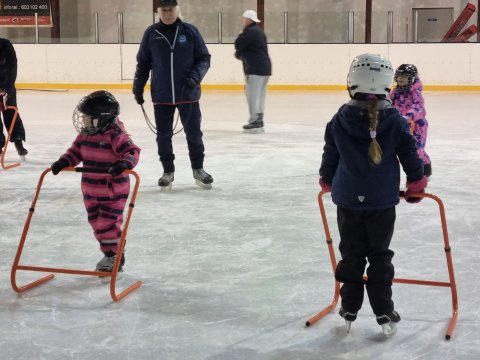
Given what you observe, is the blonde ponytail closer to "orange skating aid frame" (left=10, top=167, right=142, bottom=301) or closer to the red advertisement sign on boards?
"orange skating aid frame" (left=10, top=167, right=142, bottom=301)

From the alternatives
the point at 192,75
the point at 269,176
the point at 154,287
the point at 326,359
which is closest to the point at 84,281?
the point at 154,287

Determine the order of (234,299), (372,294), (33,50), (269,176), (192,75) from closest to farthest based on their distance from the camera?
(372,294), (234,299), (192,75), (269,176), (33,50)

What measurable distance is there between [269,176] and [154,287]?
10.4ft

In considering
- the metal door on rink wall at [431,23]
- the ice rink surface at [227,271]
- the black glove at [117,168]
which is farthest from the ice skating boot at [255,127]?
the metal door on rink wall at [431,23]

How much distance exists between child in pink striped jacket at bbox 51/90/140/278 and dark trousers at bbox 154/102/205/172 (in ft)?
7.62

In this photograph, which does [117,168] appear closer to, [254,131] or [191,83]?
[191,83]

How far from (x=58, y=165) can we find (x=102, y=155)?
0.73 ft

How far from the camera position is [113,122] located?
3689 mm

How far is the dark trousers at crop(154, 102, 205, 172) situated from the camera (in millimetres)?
6059

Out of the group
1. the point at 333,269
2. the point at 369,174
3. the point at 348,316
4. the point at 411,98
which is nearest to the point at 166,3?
the point at 411,98

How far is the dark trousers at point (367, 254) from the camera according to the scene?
Result: 3.03 metres

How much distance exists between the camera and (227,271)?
159 inches

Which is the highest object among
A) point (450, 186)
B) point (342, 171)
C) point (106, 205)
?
point (342, 171)

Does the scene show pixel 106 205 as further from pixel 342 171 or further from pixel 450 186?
pixel 450 186
